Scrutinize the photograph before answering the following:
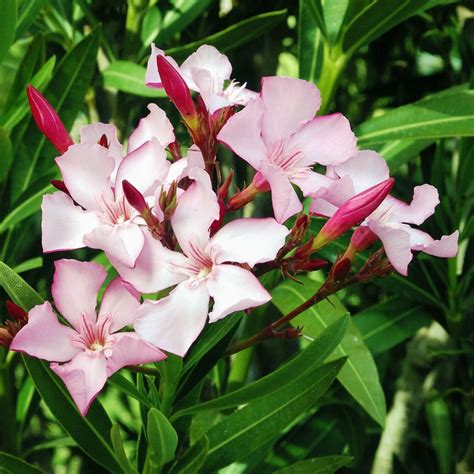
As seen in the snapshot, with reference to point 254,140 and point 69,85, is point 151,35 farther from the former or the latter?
point 254,140

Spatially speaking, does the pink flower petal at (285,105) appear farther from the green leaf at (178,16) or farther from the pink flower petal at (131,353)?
the green leaf at (178,16)

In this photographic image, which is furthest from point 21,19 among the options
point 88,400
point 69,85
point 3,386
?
point 88,400

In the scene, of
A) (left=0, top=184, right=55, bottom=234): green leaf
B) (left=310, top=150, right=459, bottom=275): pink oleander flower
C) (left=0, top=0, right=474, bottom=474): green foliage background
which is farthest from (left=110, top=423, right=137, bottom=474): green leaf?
(left=0, top=184, right=55, bottom=234): green leaf

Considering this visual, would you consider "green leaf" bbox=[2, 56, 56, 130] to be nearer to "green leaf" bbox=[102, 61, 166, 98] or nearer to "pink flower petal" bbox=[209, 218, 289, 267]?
"green leaf" bbox=[102, 61, 166, 98]

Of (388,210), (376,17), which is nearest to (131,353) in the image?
(388,210)

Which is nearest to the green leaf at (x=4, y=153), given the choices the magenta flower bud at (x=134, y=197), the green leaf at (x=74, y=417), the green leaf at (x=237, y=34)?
the green leaf at (x=237, y=34)
